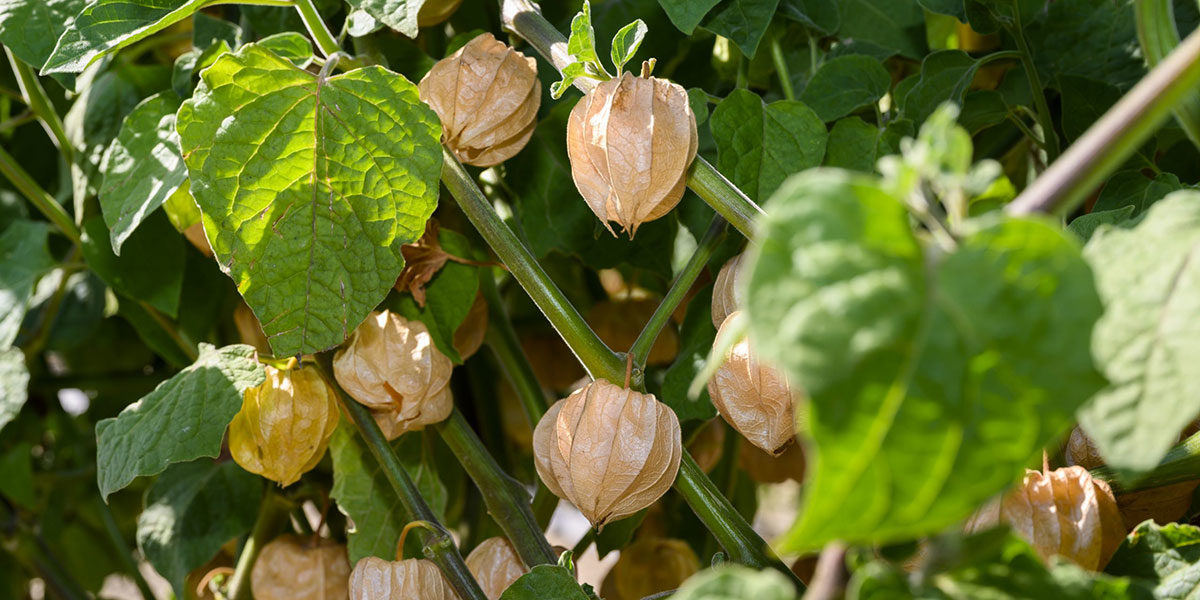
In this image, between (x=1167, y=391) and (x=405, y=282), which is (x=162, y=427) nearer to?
(x=405, y=282)

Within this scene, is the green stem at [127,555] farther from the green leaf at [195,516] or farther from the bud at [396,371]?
the bud at [396,371]

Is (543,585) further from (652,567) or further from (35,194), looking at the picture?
(35,194)

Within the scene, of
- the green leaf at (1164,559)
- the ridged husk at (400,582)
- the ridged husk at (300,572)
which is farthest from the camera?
the ridged husk at (300,572)

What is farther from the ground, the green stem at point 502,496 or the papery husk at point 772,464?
the green stem at point 502,496

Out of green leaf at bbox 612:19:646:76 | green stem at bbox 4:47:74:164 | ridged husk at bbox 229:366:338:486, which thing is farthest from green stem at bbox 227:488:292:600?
green leaf at bbox 612:19:646:76

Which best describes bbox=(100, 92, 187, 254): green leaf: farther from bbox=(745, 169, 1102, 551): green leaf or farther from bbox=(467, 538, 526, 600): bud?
bbox=(745, 169, 1102, 551): green leaf

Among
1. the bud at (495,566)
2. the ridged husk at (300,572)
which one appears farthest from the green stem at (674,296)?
the ridged husk at (300,572)
